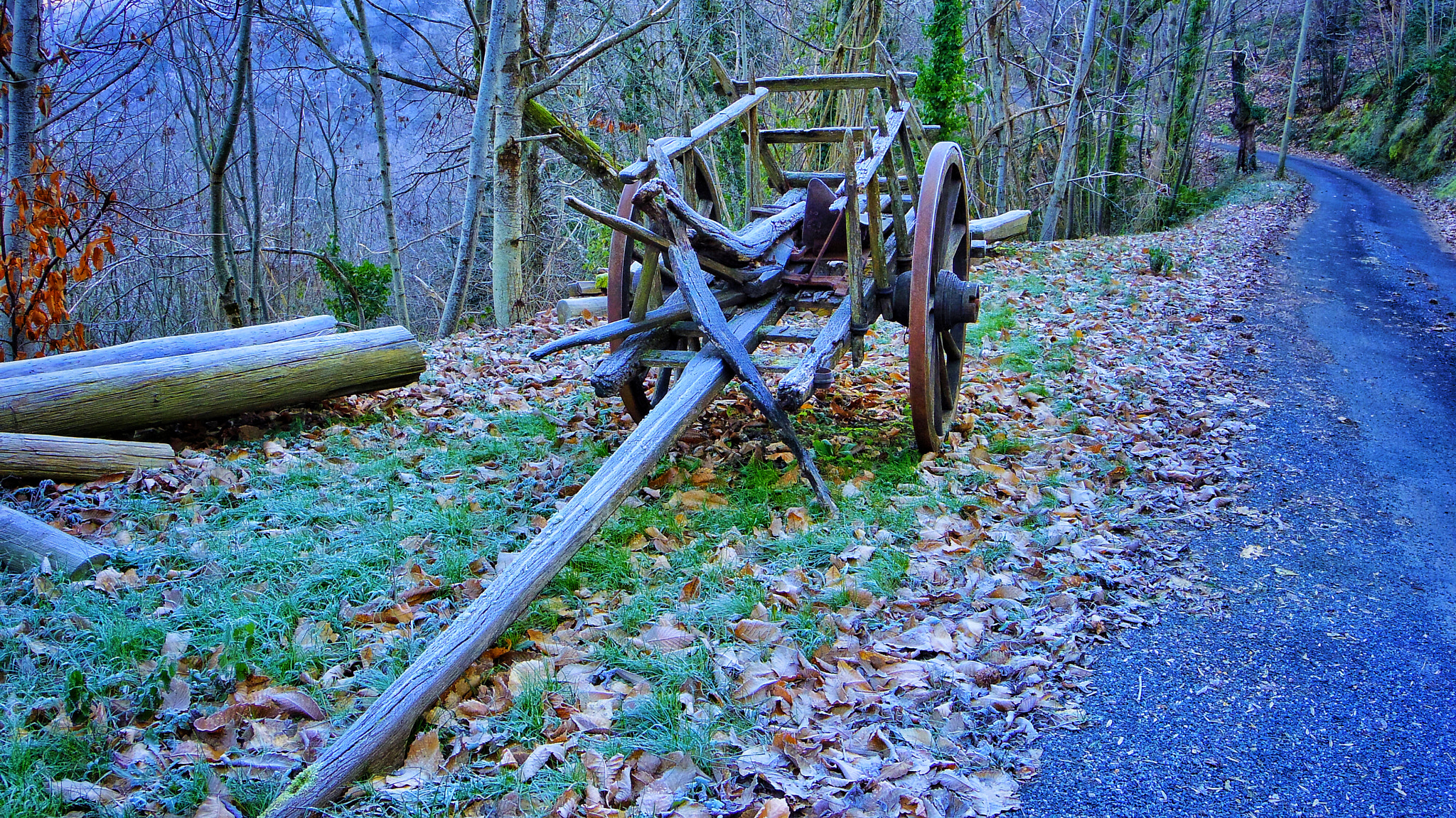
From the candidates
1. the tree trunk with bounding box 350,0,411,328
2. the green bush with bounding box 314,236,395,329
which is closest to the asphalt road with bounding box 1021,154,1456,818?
the tree trunk with bounding box 350,0,411,328

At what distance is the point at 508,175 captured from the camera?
29.1ft

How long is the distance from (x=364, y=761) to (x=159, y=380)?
11.8ft

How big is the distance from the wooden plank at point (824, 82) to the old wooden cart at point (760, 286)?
0.01 m

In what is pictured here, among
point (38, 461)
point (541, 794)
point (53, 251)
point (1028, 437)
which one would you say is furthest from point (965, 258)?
point (53, 251)

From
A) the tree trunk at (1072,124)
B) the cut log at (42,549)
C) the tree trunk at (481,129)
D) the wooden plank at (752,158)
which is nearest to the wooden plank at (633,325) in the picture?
the wooden plank at (752,158)

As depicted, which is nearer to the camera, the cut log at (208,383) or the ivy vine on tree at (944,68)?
the cut log at (208,383)

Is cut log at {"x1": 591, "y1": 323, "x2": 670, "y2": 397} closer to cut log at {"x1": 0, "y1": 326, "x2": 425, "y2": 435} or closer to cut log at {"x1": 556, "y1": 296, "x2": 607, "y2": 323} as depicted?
cut log at {"x1": 0, "y1": 326, "x2": 425, "y2": 435}

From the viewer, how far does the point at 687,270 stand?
13.7 ft

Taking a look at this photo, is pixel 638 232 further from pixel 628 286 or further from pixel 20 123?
pixel 20 123

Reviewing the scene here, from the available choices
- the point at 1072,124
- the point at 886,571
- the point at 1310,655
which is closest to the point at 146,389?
the point at 886,571

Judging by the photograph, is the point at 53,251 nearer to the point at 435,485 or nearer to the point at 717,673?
the point at 435,485

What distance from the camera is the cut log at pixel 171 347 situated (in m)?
4.99

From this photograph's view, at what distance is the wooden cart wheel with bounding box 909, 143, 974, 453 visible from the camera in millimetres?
4484

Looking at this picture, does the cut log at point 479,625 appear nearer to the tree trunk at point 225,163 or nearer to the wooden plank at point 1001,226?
the tree trunk at point 225,163
